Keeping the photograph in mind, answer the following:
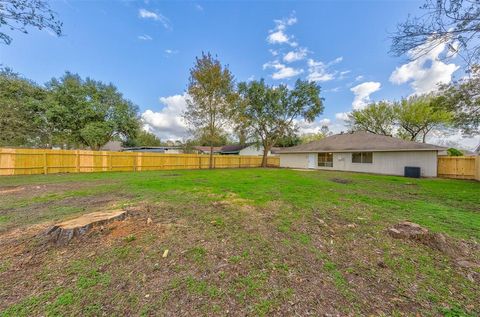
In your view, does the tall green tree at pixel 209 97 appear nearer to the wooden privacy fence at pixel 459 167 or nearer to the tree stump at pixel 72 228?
the tree stump at pixel 72 228

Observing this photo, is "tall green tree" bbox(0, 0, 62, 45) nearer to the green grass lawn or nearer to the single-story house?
the green grass lawn

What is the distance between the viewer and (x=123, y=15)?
367 inches

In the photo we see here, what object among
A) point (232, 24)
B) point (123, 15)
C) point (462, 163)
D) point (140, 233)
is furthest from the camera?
point (462, 163)

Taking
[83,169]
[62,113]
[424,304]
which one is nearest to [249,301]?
[424,304]

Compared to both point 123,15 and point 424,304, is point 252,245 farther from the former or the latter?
point 123,15

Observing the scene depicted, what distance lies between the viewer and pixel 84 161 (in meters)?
12.8

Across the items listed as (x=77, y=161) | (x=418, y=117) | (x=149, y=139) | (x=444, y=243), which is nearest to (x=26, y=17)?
(x=444, y=243)

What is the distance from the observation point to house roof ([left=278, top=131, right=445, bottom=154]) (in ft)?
44.9

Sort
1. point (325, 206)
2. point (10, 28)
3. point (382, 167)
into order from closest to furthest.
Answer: point (10, 28) → point (325, 206) → point (382, 167)

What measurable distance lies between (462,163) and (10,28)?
21.0 metres

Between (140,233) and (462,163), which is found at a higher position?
(462,163)

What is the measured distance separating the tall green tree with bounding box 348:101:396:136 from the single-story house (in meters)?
7.13

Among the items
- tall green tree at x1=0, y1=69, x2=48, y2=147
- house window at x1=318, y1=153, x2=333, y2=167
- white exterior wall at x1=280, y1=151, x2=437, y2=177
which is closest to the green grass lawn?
white exterior wall at x1=280, y1=151, x2=437, y2=177

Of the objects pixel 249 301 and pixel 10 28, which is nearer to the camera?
pixel 249 301
